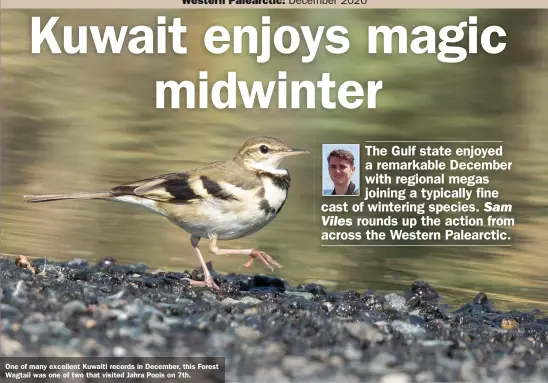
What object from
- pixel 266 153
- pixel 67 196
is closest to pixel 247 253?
pixel 266 153

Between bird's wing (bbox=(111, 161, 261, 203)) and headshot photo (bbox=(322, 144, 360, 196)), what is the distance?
1.31 m

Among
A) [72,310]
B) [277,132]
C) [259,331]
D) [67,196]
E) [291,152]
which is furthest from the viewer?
[277,132]

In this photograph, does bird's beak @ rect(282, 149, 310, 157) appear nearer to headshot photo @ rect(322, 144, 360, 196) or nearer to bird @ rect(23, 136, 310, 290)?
bird @ rect(23, 136, 310, 290)

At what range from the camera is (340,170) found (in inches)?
489

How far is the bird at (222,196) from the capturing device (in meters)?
11.0

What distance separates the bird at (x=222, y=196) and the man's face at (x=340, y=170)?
979mm

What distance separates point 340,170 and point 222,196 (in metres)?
1.92

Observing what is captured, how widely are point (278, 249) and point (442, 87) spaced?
2759mm

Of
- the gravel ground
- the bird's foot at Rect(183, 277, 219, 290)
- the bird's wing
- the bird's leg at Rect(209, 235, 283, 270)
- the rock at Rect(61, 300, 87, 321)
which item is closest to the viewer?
the gravel ground

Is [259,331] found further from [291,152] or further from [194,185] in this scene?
[291,152]

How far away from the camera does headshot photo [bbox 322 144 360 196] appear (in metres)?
12.4

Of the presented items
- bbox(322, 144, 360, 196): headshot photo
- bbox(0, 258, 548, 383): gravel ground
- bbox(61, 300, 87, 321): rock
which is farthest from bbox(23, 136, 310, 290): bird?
bbox(61, 300, 87, 321): rock

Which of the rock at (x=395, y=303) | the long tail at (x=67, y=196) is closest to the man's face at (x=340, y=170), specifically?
the rock at (x=395, y=303)

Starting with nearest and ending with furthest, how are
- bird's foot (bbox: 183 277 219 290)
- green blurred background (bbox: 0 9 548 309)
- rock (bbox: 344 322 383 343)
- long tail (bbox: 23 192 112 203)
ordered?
rock (bbox: 344 322 383 343) < bird's foot (bbox: 183 277 219 290) < long tail (bbox: 23 192 112 203) < green blurred background (bbox: 0 9 548 309)
